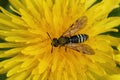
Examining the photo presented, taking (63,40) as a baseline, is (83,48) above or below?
below

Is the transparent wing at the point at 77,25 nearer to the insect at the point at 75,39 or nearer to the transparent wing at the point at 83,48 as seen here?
the insect at the point at 75,39

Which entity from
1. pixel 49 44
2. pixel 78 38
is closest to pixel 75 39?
pixel 78 38

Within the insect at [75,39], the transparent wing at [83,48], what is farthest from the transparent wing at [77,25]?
the transparent wing at [83,48]

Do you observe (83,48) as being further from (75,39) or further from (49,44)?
(49,44)

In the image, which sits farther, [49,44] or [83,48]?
[49,44]

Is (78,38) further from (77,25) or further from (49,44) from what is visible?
(49,44)

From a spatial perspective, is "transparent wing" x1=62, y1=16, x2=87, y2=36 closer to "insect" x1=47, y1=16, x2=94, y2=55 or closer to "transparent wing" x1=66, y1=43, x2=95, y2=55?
"insect" x1=47, y1=16, x2=94, y2=55
